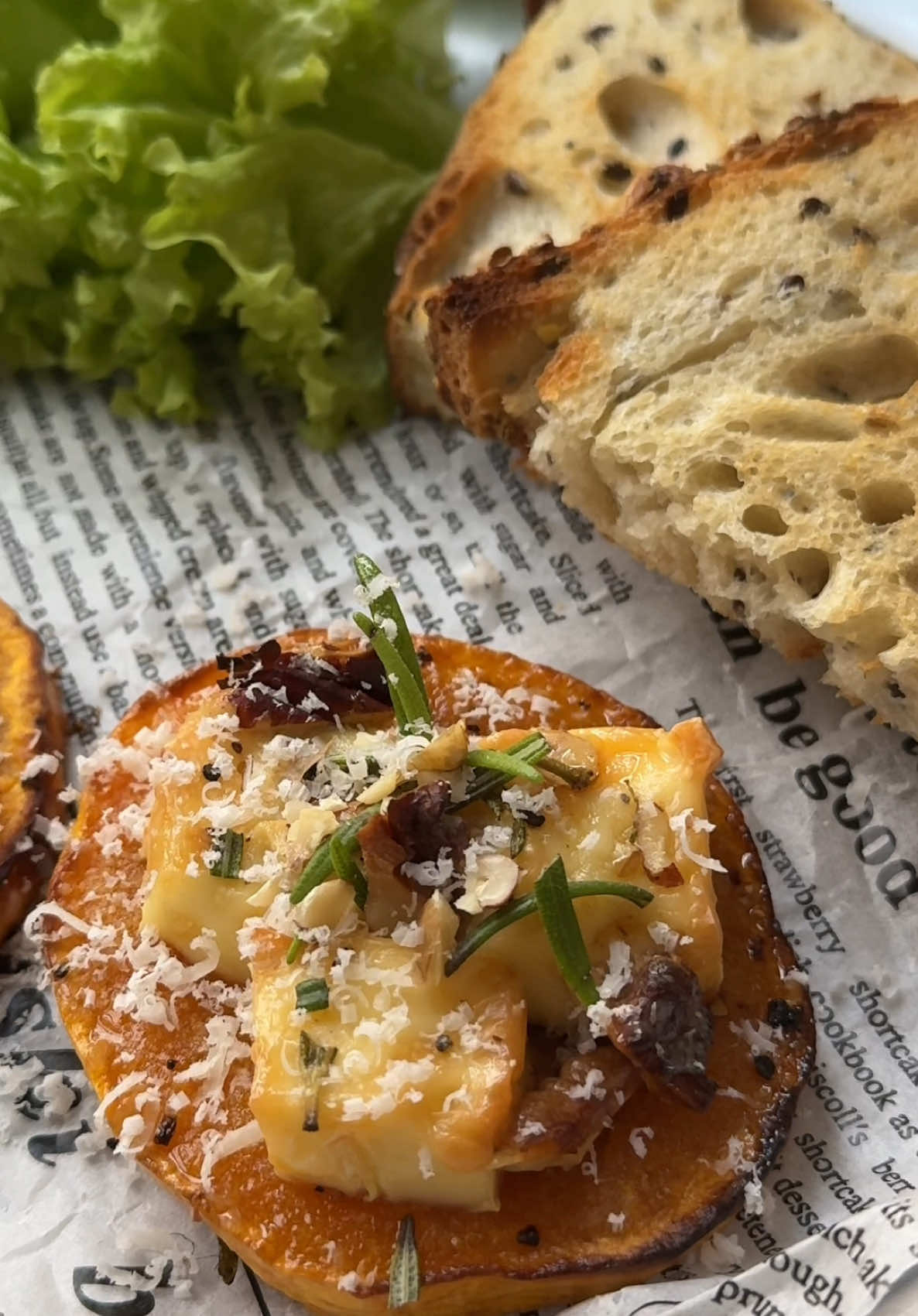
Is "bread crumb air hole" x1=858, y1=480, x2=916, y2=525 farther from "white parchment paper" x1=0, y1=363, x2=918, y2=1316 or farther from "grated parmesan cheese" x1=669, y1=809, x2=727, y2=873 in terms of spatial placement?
"grated parmesan cheese" x1=669, y1=809, x2=727, y2=873

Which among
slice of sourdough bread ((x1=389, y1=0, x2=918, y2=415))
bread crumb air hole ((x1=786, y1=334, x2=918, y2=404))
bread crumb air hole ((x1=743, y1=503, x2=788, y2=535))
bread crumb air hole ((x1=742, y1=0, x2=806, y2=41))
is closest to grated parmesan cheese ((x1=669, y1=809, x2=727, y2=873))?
bread crumb air hole ((x1=743, y1=503, x2=788, y2=535))

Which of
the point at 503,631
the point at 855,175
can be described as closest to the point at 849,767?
the point at 503,631

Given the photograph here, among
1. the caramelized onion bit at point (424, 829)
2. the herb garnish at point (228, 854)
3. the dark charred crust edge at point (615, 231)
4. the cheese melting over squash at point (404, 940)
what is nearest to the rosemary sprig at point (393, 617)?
Answer: the cheese melting over squash at point (404, 940)

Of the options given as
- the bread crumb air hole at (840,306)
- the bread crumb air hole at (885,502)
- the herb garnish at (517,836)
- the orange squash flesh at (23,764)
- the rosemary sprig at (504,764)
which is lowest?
the orange squash flesh at (23,764)

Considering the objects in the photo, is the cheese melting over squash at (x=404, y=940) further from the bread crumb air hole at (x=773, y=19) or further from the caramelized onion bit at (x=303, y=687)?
the bread crumb air hole at (x=773, y=19)

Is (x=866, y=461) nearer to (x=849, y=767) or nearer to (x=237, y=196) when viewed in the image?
(x=849, y=767)

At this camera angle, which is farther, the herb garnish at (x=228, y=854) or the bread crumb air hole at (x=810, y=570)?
the bread crumb air hole at (x=810, y=570)

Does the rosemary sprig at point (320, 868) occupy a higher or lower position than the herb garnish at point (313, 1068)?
higher

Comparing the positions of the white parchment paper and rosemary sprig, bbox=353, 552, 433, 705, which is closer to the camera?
the white parchment paper
